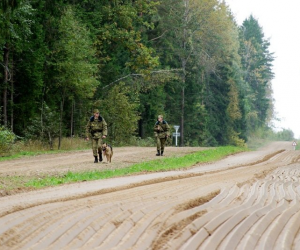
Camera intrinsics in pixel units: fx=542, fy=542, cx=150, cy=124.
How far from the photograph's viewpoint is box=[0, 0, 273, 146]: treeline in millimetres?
30188

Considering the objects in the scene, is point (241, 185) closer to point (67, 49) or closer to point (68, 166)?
point (68, 166)

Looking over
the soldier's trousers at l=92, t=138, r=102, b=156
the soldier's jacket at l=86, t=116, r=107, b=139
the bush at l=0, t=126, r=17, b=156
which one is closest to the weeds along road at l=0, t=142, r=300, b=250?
the soldier's jacket at l=86, t=116, r=107, b=139

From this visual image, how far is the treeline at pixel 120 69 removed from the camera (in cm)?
3019

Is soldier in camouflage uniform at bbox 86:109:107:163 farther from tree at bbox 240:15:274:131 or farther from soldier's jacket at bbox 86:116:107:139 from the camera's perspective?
tree at bbox 240:15:274:131

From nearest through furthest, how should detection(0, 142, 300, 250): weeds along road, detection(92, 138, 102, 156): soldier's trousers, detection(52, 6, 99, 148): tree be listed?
1. detection(0, 142, 300, 250): weeds along road
2. detection(92, 138, 102, 156): soldier's trousers
3. detection(52, 6, 99, 148): tree

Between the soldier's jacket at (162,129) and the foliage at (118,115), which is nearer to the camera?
the soldier's jacket at (162,129)

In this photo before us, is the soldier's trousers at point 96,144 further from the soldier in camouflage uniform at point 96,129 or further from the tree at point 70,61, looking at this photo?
the tree at point 70,61

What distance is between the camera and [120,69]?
47.5 metres

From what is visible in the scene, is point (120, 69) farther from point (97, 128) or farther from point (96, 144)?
point (97, 128)

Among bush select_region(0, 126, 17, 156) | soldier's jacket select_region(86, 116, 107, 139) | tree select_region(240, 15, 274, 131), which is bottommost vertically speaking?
bush select_region(0, 126, 17, 156)

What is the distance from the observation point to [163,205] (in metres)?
7.85

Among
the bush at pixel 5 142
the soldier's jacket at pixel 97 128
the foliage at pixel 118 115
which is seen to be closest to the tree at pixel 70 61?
the foliage at pixel 118 115

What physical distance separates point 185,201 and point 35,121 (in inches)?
934

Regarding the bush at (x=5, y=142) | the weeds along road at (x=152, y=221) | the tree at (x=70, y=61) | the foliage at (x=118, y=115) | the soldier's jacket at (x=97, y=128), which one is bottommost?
the weeds along road at (x=152, y=221)
